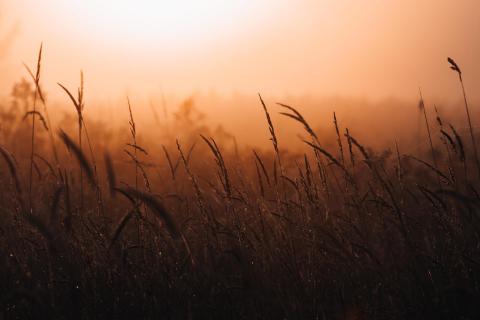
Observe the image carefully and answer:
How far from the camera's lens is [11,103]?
6406 mm

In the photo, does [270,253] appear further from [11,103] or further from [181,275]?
[11,103]

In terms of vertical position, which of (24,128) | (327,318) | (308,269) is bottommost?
(327,318)

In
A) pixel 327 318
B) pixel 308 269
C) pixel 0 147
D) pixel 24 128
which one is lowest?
pixel 327 318

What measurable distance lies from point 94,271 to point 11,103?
493cm

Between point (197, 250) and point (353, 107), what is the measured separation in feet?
39.1

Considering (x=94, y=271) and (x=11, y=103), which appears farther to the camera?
(x=11, y=103)

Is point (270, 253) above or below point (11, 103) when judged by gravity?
below

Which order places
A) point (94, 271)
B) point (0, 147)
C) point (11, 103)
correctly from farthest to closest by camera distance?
point (11, 103) < point (94, 271) < point (0, 147)

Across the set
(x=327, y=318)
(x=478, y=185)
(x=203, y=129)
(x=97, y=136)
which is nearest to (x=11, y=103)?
(x=97, y=136)

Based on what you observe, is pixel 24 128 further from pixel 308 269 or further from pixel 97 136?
pixel 308 269

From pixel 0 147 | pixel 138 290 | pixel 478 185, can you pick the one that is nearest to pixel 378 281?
pixel 138 290

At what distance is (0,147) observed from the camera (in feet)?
5.85

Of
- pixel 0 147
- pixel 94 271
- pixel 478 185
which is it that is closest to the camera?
pixel 0 147

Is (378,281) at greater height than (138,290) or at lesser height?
lesser
